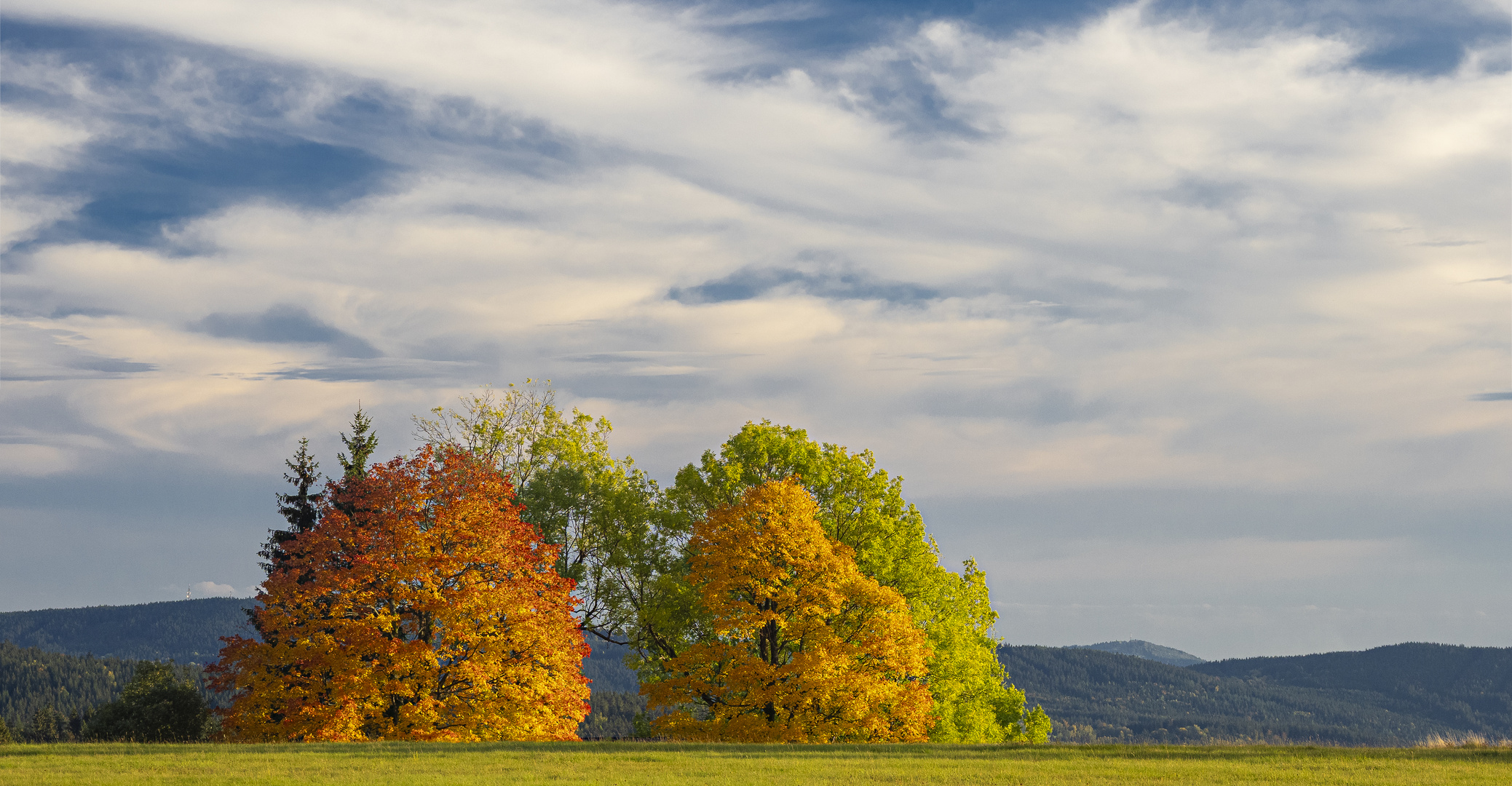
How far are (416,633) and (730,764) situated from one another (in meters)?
15.0

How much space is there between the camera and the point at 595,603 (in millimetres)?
50875

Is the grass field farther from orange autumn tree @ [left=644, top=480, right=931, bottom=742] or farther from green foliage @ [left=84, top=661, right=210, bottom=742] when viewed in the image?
green foliage @ [left=84, top=661, right=210, bottom=742]

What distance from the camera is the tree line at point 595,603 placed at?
37938mm

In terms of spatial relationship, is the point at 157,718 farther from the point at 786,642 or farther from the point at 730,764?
the point at 730,764

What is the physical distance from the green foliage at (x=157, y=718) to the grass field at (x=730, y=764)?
21496 millimetres

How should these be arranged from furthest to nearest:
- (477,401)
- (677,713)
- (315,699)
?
(477,401) < (677,713) < (315,699)

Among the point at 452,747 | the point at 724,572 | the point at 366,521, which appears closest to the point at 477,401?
the point at 366,521

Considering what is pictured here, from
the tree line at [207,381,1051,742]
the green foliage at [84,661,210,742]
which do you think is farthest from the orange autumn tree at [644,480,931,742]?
the green foliage at [84,661,210,742]

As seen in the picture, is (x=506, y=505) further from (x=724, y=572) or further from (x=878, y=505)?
(x=878, y=505)

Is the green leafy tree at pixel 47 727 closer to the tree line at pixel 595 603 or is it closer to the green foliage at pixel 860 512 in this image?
the tree line at pixel 595 603

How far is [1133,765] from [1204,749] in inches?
195

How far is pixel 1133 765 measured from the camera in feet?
96.3

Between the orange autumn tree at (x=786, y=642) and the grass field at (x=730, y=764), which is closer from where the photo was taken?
the grass field at (x=730, y=764)

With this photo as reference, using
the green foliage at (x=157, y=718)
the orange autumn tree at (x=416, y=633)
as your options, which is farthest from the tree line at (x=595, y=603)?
the green foliage at (x=157, y=718)
